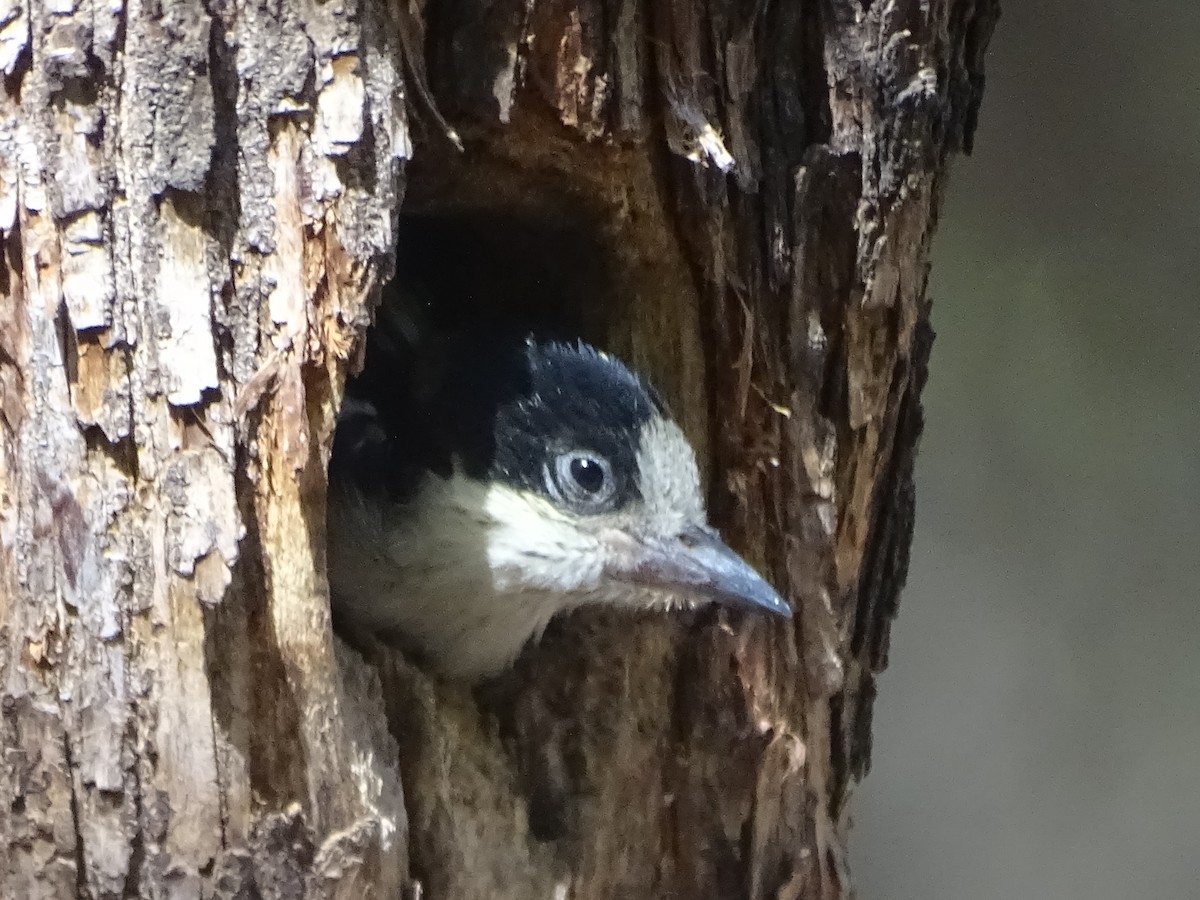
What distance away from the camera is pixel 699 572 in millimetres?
1065

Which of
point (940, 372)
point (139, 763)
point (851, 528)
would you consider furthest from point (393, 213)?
point (940, 372)

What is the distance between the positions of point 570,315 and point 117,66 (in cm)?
52

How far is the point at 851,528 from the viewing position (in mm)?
1143

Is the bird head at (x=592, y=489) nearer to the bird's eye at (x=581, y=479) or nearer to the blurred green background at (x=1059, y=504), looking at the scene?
the bird's eye at (x=581, y=479)

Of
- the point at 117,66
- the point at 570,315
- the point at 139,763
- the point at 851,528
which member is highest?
the point at 117,66

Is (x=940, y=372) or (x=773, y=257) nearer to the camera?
(x=773, y=257)

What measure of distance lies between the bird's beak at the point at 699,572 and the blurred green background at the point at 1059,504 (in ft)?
2.52

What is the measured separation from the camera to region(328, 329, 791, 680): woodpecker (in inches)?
42.8

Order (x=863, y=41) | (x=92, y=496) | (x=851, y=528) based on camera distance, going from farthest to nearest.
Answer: (x=851, y=528) → (x=863, y=41) → (x=92, y=496)

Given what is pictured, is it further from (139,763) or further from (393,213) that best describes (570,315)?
(139,763)

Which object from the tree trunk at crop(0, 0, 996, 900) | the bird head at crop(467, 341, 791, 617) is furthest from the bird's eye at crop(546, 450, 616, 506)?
the tree trunk at crop(0, 0, 996, 900)

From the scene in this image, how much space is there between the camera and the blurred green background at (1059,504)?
1.61m

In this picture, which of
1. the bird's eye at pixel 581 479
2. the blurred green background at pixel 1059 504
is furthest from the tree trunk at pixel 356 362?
the blurred green background at pixel 1059 504

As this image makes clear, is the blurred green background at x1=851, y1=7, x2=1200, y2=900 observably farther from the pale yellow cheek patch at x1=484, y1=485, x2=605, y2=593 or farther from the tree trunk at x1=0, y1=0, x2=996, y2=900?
the pale yellow cheek patch at x1=484, y1=485, x2=605, y2=593
